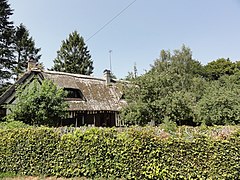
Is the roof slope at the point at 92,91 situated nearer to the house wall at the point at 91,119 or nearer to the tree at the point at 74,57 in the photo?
the house wall at the point at 91,119

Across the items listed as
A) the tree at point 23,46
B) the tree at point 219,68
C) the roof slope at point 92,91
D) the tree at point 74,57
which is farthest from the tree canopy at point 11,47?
the tree at point 219,68

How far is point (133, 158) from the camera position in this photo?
21.7 ft

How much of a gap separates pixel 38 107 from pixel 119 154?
27.1ft

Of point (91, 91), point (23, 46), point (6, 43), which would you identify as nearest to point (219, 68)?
point (91, 91)

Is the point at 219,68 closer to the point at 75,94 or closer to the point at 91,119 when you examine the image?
the point at 91,119

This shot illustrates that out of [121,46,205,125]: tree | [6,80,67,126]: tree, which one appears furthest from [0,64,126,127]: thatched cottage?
[6,80,67,126]: tree

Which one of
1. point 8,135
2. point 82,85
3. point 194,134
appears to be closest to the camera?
point 194,134

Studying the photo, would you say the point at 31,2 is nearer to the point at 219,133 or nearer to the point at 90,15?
the point at 90,15

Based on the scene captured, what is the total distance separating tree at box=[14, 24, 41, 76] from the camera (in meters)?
36.7

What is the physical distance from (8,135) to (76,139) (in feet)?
9.07

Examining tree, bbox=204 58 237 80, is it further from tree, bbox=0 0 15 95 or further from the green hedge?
the green hedge

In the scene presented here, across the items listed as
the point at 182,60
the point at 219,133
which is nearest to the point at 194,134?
the point at 219,133

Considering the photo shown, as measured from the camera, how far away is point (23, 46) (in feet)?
122

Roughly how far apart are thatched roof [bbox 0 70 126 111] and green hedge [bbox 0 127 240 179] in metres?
11.2
